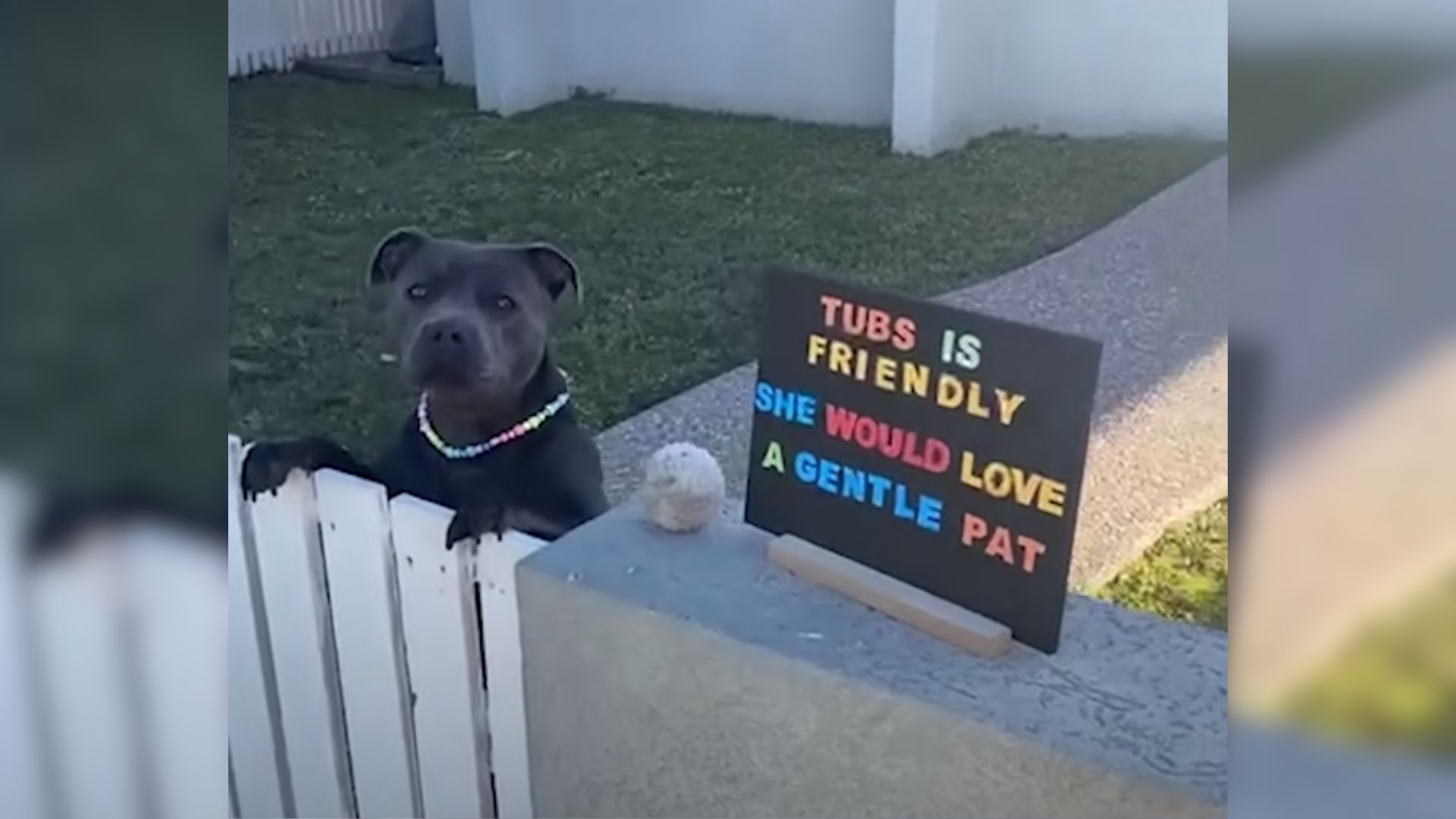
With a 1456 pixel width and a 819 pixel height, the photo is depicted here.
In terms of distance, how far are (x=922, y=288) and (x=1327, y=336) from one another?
4.74m

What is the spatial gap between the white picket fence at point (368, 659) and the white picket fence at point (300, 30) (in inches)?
326

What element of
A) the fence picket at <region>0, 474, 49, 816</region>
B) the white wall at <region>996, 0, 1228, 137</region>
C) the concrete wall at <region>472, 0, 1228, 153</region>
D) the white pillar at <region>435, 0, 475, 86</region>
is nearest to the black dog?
the fence picket at <region>0, 474, 49, 816</region>

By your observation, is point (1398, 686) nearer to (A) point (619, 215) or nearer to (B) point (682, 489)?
(B) point (682, 489)

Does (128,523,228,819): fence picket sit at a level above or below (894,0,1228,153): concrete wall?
above

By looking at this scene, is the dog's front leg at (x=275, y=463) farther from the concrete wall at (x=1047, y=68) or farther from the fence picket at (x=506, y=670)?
the concrete wall at (x=1047, y=68)

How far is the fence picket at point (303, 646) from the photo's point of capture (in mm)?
2020

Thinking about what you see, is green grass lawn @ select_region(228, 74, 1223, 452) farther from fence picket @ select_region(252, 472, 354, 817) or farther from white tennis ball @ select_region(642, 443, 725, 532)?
white tennis ball @ select_region(642, 443, 725, 532)

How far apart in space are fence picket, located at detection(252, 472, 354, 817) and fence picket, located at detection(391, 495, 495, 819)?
0.15m

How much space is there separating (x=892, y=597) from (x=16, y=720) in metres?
1.08

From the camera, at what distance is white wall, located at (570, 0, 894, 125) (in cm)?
804

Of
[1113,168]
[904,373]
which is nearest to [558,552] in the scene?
[904,373]

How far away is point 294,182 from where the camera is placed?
7176mm

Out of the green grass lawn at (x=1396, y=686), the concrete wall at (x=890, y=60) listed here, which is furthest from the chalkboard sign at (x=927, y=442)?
the concrete wall at (x=890, y=60)

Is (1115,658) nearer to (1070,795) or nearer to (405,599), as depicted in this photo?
(1070,795)
